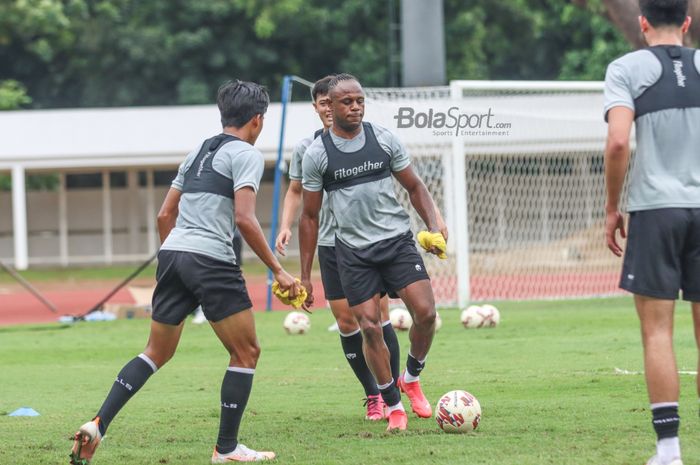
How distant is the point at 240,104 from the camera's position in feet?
22.2

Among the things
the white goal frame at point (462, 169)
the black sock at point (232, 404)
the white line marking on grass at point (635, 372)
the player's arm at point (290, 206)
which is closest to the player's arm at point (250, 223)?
the black sock at point (232, 404)

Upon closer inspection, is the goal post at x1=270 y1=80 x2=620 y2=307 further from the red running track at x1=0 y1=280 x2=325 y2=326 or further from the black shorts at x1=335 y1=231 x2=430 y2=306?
the black shorts at x1=335 y1=231 x2=430 y2=306

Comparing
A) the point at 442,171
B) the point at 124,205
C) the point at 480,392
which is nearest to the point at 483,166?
the point at 442,171

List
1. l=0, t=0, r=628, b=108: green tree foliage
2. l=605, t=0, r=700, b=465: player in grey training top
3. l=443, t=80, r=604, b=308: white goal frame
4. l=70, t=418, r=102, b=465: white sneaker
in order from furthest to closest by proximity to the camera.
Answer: l=0, t=0, r=628, b=108: green tree foliage < l=443, t=80, r=604, b=308: white goal frame < l=70, t=418, r=102, b=465: white sneaker < l=605, t=0, r=700, b=465: player in grey training top

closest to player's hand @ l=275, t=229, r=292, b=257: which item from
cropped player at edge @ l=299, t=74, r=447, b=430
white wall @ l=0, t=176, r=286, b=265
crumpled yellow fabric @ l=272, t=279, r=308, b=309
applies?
cropped player at edge @ l=299, t=74, r=447, b=430

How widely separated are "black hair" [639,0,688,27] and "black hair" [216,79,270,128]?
2.13m

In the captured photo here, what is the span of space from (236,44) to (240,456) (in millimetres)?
35606

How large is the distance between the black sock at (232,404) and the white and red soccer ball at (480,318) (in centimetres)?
818

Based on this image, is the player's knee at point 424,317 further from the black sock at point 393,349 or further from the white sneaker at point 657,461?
the white sneaker at point 657,461

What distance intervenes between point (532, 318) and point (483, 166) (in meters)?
6.43

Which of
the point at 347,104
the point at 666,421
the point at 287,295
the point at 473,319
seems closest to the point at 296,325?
the point at 473,319

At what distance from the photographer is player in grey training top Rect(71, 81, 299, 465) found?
21.6ft

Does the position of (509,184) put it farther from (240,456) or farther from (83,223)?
(83,223)

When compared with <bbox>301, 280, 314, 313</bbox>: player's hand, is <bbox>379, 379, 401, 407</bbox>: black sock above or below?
below
